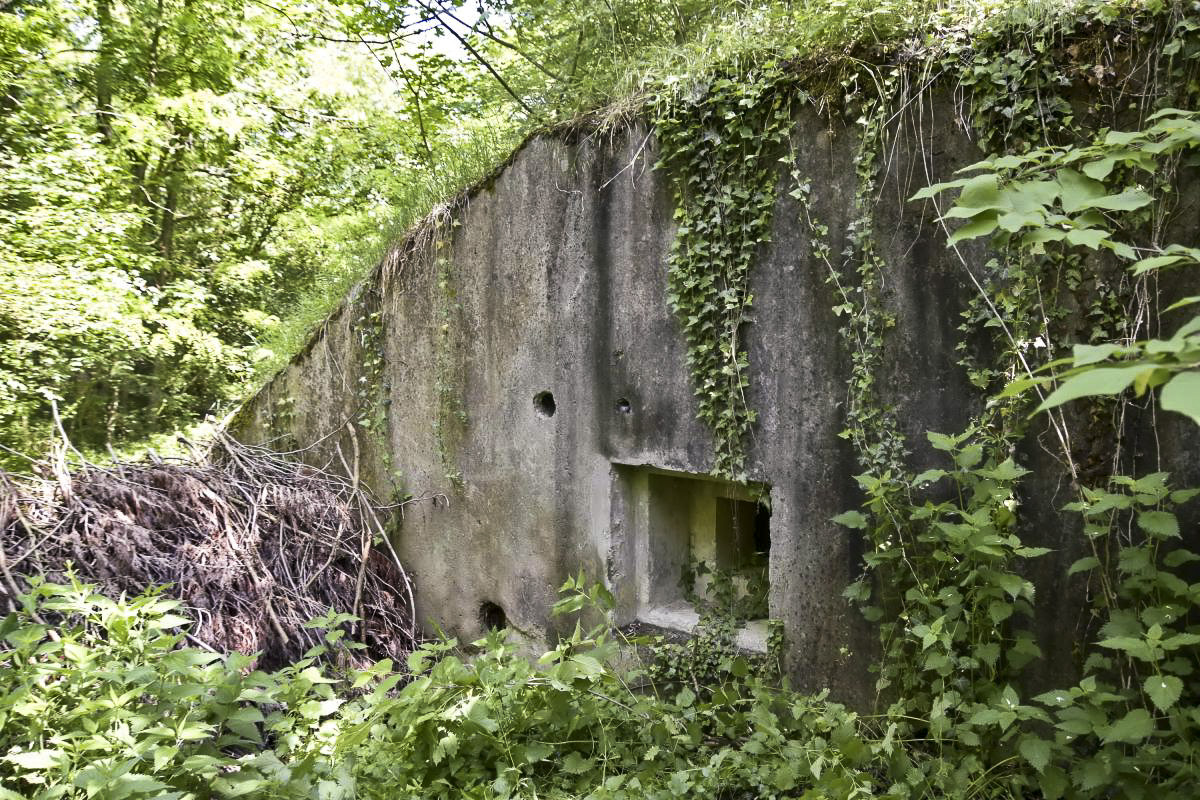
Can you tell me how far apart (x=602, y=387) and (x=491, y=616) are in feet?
6.27

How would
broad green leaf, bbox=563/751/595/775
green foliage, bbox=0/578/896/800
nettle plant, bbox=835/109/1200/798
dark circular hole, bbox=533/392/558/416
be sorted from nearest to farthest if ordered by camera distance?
nettle plant, bbox=835/109/1200/798, green foliage, bbox=0/578/896/800, broad green leaf, bbox=563/751/595/775, dark circular hole, bbox=533/392/558/416

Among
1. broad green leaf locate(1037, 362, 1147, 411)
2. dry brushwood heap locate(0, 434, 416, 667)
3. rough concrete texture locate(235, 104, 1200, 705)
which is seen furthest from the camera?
dry brushwood heap locate(0, 434, 416, 667)

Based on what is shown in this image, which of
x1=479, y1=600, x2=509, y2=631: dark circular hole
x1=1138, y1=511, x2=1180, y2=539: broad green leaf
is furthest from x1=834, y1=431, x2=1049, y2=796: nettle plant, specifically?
x1=479, y1=600, x2=509, y2=631: dark circular hole

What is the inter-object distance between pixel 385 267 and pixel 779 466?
3250 millimetres

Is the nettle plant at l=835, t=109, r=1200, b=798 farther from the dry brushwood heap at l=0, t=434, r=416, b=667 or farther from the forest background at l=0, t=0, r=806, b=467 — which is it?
the dry brushwood heap at l=0, t=434, r=416, b=667

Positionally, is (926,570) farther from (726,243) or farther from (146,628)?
(146,628)

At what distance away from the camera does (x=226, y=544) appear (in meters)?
5.04

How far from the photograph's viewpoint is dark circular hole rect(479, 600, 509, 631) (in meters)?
5.35

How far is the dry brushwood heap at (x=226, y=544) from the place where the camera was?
4531 millimetres

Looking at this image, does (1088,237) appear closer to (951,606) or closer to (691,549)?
(951,606)

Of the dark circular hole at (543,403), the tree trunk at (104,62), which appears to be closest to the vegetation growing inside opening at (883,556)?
the dark circular hole at (543,403)

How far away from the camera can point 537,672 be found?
3.53 meters

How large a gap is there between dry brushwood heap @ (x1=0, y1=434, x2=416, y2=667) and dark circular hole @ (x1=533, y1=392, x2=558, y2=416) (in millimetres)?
1696

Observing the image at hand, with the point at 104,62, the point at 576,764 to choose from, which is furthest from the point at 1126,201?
the point at 104,62
